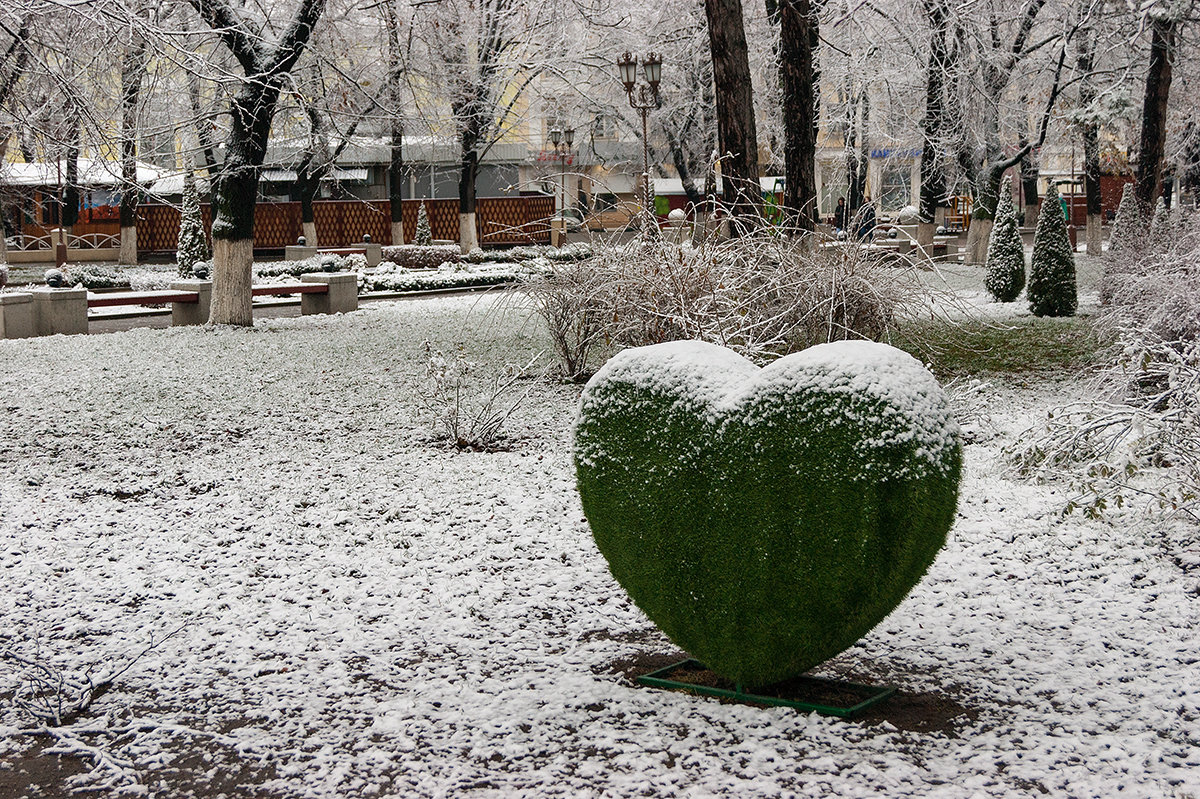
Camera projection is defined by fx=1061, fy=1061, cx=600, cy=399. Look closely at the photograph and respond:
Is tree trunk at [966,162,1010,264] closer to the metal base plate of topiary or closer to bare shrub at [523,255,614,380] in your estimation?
bare shrub at [523,255,614,380]

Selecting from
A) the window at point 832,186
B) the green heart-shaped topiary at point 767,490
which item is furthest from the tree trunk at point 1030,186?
the green heart-shaped topiary at point 767,490

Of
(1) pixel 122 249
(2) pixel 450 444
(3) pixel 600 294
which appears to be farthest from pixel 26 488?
(1) pixel 122 249

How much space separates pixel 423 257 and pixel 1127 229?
687 inches

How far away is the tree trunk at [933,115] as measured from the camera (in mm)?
19859

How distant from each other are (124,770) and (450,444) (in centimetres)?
493

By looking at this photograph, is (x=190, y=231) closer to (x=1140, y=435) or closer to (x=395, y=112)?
(x=395, y=112)

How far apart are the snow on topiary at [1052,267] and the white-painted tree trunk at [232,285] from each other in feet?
38.5

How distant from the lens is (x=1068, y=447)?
661 centimetres

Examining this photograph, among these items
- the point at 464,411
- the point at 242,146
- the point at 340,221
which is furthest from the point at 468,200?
the point at 464,411

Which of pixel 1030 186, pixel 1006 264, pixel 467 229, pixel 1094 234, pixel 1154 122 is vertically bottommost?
pixel 1006 264

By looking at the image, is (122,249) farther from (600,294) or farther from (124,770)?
(124,770)

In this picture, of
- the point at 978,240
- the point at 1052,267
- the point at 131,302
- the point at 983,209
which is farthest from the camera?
the point at 978,240

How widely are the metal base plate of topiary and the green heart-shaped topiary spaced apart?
0.27 ft

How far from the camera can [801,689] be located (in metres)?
3.98
